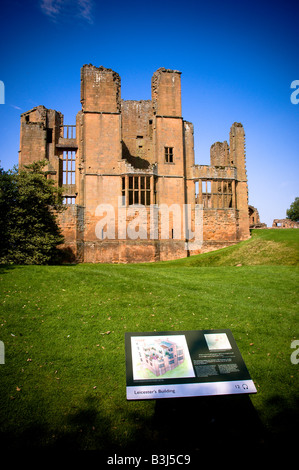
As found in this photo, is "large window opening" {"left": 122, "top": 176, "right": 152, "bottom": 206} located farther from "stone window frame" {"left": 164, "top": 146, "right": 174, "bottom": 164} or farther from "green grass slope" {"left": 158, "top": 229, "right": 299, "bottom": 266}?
"green grass slope" {"left": 158, "top": 229, "right": 299, "bottom": 266}

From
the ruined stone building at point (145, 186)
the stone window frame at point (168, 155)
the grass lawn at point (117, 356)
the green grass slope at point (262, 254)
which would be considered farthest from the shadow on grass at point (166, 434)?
the stone window frame at point (168, 155)

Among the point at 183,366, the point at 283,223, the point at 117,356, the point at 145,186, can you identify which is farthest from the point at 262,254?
the point at 283,223

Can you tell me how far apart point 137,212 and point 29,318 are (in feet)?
66.0

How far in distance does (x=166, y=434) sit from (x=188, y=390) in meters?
1.29

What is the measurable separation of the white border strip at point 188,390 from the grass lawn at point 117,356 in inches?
33.2

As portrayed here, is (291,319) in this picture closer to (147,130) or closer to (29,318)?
(29,318)

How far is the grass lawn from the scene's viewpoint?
642cm

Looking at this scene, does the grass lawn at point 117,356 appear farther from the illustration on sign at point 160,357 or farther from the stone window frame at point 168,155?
the stone window frame at point 168,155

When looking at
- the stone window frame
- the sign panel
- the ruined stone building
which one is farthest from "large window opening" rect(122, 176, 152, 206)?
the sign panel

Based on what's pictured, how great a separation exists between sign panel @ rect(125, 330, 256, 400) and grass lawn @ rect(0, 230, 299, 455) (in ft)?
2.78

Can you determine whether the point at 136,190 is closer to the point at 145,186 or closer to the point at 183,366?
the point at 145,186

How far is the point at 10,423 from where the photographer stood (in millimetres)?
6547

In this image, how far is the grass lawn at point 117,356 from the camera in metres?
6.42

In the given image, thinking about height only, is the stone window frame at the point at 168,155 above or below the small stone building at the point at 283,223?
above
